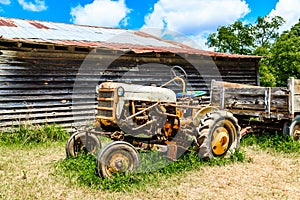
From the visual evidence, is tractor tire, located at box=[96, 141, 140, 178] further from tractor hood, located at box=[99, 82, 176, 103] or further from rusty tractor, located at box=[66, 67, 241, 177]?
tractor hood, located at box=[99, 82, 176, 103]

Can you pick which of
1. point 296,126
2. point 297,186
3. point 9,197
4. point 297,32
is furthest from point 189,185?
point 297,32

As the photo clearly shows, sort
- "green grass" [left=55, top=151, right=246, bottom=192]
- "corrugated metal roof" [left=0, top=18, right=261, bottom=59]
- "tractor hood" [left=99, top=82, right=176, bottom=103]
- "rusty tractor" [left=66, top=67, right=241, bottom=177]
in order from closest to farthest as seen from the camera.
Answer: "green grass" [left=55, top=151, right=246, bottom=192]
"rusty tractor" [left=66, top=67, right=241, bottom=177]
"tractor hood" [left=99, top=82, right=176, bottom=103]
"corrugated metal roof" [left=0, top=18, right=261, bottom=59]

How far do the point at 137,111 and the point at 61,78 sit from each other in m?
4.11

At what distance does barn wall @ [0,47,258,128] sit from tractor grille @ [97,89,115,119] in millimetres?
3464

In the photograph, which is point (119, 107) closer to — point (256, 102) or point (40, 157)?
point (40, 157)

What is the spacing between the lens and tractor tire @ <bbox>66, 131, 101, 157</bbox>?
5.17 m

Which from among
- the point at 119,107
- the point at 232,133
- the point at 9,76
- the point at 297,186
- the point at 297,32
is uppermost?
the point at 297,32

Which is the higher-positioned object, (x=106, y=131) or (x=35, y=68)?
(x=35, y=68)

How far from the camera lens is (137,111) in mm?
4750

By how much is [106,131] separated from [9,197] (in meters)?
1.79

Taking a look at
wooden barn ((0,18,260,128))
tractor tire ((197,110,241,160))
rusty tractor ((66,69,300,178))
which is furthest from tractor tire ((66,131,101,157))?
wooden barn ((0,18,260,128))

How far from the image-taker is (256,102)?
648 centimetres

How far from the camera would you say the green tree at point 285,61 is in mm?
19906

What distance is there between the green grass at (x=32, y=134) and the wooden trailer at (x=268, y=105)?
4172 mm
